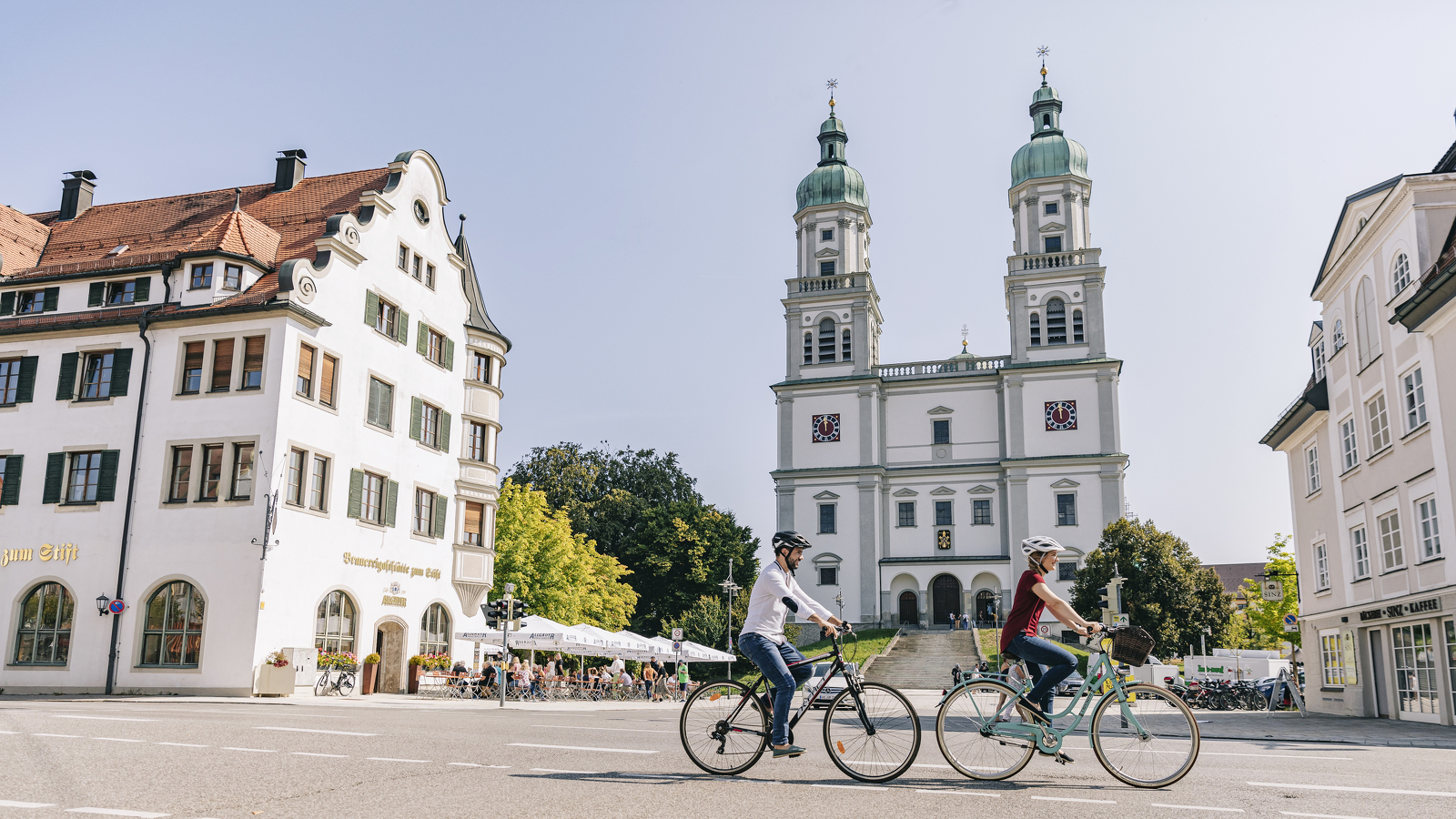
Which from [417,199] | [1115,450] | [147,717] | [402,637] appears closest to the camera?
[147,717]

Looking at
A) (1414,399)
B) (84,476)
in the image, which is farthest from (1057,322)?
(84,476)

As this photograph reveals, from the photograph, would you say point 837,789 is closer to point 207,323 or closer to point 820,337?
point 207,323

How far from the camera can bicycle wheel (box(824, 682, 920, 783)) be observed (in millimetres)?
7883

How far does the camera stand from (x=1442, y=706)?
21.8m

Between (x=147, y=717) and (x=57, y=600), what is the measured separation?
53.4 feet

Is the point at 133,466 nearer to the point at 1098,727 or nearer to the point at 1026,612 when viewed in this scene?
the point at 1026,612

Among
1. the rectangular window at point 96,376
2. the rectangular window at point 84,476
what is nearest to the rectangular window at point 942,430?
the rectangular window at point 96,376

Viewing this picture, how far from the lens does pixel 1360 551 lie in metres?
26.6

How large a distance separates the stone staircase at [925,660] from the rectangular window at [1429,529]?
2564 centimetres

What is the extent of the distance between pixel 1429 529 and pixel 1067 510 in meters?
43.5

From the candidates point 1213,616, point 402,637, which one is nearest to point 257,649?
point 402,637

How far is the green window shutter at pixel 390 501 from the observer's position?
105 feet

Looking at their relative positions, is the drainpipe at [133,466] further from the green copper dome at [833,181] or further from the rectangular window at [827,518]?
the green copper dome at [833,181]

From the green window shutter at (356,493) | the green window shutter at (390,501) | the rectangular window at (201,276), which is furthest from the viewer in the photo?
the green window shutter at (390,501)
